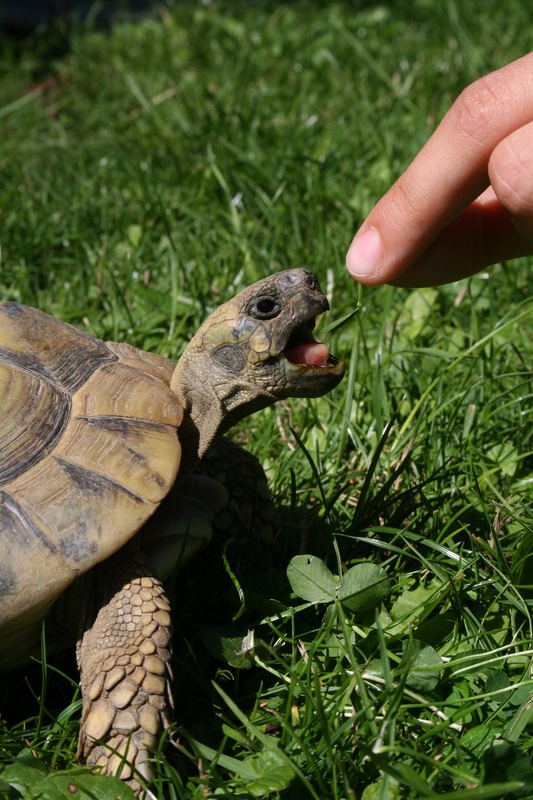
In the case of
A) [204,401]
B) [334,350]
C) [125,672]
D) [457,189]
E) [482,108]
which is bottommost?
[334,350]

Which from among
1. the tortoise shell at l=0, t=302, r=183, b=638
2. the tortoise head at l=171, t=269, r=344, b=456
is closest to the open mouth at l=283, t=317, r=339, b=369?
the tortoise head at l=171, t=269, r=344, b=456

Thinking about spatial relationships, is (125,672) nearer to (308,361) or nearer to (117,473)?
(117,473)

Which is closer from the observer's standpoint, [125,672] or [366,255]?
[125,672]

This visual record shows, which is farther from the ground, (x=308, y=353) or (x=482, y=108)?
(x=482, y=108)

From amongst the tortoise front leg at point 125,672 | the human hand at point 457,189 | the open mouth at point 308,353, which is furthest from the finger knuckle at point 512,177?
the tortoise front leg at point 125,672

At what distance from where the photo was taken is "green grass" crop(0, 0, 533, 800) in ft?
5.17

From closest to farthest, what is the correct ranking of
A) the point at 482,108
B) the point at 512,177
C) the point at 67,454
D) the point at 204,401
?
the point at 512,177 → the point at 482,108 → the point at 67,454 → the point at 204,401

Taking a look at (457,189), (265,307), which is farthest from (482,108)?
(265,307)

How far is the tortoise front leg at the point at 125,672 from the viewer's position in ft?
5.11

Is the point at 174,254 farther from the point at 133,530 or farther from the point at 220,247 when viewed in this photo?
the point at 133,530

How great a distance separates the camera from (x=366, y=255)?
70.7 inches

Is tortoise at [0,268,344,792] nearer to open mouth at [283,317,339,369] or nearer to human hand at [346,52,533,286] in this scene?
open mouth at [283,317,339,369]

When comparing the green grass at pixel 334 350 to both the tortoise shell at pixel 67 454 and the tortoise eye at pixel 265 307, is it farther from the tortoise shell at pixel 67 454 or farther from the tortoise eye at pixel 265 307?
the tortoise eye at pixel 265 307

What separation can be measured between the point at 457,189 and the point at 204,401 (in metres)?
0.68
